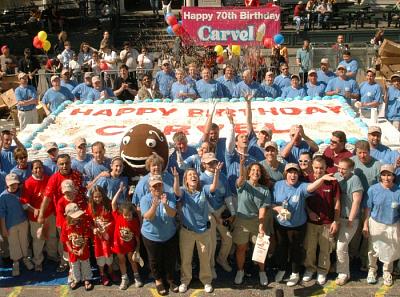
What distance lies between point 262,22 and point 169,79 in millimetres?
4334

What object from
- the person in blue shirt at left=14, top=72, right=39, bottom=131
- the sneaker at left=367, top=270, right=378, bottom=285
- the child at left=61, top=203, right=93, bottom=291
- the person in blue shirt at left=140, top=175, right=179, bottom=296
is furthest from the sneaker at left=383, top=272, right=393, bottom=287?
the person in blue shirt at left=14, top=72, right=39, bottom=131

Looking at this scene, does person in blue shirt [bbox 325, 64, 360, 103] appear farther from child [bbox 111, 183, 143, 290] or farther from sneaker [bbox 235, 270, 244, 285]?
child [bbox 111, 183, 143, 290]

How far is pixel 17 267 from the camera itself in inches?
280

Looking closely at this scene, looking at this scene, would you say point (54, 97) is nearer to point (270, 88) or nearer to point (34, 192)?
point (34, 192)

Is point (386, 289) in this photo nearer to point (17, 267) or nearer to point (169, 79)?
point (17, 267)

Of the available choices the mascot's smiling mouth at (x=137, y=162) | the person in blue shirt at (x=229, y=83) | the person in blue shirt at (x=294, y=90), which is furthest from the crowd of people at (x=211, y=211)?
the person in blue shirt at (x=229, y=83)

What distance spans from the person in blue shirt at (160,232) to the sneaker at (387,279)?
2527 millimetres

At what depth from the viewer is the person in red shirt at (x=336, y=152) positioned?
6777mm

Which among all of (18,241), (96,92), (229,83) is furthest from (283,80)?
(18,241)

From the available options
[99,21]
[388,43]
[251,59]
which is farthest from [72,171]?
[99,21]

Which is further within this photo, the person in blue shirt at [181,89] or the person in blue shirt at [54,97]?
the person in blue shirt at [54,97]

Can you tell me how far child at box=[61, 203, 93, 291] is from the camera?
638 centimetres

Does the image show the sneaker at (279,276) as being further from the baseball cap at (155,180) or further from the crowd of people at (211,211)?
the baseball cap at (155,180)

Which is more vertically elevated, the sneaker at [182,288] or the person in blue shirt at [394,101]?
the person in blue shirt at [394,101]
